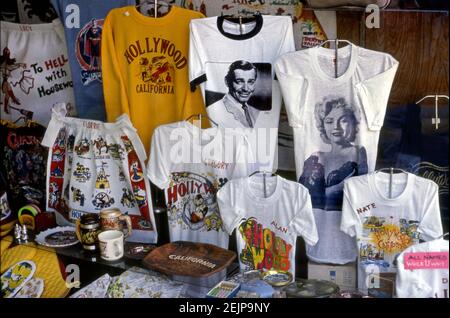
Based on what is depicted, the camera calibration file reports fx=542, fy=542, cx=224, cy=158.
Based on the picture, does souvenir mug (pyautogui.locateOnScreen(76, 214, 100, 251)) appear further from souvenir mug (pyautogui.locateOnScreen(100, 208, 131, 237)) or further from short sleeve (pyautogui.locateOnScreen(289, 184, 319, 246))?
short sleeve (pyautogui.locateOnScreen(289, 184, 319, 246))

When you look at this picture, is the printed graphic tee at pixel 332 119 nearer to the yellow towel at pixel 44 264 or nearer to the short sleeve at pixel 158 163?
the short sleeve at pixel 158 163

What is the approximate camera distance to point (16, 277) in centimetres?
Result: 178

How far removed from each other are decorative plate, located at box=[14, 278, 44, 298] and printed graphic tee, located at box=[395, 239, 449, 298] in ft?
3.62

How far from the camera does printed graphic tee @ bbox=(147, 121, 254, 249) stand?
5.92ft

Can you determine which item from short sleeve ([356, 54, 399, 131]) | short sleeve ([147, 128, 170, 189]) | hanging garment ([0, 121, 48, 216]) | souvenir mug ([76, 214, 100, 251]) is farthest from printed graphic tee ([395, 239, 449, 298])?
hanging garment ([0, 121, 48, 216])

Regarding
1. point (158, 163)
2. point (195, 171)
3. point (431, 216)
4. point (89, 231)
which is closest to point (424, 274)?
point (431, 216)

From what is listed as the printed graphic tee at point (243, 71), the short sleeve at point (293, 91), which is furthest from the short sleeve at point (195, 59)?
the short sleeve at point (293, 91)

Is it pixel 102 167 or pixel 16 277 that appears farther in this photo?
pixel 102 167

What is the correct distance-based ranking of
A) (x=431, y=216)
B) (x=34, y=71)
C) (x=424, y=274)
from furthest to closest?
(x=34, y=71) → (x=431, y=216) → (x=424, y=274)

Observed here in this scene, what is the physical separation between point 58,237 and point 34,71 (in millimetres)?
771

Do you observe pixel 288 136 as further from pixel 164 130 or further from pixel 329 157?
pixel 164 130

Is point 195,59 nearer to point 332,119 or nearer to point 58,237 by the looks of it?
point 332,119

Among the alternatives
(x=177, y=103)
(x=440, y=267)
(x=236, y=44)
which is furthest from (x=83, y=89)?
(x=440, y=267)

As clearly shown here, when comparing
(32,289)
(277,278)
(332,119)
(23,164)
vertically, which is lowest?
(32,289)
